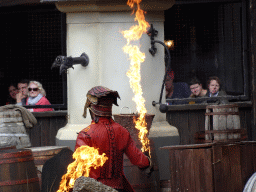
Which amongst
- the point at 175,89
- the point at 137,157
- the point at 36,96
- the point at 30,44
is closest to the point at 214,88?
the point at 175,89

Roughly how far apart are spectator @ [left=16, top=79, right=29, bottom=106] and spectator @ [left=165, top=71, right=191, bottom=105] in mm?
2235

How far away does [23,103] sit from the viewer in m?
8.95

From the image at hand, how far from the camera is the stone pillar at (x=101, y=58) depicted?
7656 millimetres

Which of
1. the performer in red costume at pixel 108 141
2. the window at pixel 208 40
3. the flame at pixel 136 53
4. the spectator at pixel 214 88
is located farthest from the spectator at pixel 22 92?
the performer in red costume at pixel 108 141

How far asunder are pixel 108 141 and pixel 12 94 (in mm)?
3880

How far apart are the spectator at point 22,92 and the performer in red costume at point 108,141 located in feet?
11.2

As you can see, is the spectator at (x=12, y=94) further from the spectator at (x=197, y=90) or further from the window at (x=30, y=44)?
the spectator at (x=197, y=90)

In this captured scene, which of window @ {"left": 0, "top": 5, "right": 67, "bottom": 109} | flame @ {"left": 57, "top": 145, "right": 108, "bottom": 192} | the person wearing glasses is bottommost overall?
flame @ {"left": 57, "top": 145, "right": 108, "bottom": 192}

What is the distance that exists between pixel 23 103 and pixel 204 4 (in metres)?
3.26

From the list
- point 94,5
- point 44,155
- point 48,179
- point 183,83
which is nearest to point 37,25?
point 94,5

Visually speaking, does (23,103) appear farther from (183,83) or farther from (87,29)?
(183,83)

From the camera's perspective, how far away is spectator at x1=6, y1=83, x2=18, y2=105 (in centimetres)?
914

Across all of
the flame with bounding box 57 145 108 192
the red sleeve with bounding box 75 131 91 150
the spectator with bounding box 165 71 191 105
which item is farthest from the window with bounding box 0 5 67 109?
the flame with bounding box 57 145 108 192

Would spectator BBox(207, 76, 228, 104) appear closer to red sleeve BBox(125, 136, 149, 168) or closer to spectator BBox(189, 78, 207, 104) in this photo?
spectator BBox(189, 78, 207, 104)
